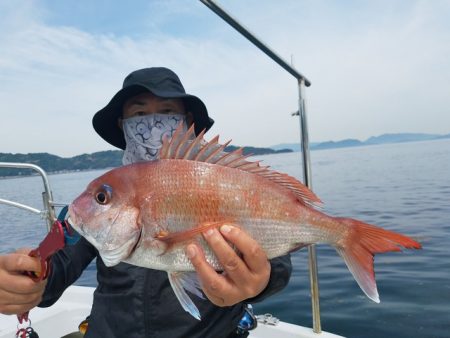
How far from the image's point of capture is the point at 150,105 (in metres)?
2.73

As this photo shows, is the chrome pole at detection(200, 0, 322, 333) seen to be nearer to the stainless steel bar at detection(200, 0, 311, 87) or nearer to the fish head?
the stainless steel bar at detection(200, 0, 311, 87)

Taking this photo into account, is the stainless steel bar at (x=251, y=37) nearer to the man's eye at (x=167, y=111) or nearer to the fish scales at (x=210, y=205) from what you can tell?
the man's eye at (x=167, y=111)

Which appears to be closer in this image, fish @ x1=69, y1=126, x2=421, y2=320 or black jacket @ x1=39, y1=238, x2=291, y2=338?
fish @ x1=69, y1=126, x2=421, y2=320

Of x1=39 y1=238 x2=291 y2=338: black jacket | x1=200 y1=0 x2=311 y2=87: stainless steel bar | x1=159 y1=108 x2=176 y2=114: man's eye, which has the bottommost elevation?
x1=39 y1=238 x2=291 y2=338: black jacket

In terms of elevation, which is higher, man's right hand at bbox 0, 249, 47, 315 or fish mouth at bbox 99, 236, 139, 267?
fish mouth at bbox 99, 236, 139, 267

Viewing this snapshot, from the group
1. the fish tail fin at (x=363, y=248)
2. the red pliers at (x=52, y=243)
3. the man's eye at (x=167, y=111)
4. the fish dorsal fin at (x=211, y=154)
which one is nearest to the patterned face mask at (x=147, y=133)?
the man's eye at (x=167, y=111)

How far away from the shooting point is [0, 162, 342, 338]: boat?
11.7 ft

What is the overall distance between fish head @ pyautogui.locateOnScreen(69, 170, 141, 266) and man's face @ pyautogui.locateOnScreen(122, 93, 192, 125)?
108 cm

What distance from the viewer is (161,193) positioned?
1.75 m

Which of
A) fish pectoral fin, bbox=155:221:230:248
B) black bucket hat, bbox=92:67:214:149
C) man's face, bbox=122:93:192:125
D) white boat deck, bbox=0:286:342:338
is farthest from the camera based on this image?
white boat deck, bbox=0:286:342:338

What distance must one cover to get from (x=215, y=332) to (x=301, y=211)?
43.1 inches

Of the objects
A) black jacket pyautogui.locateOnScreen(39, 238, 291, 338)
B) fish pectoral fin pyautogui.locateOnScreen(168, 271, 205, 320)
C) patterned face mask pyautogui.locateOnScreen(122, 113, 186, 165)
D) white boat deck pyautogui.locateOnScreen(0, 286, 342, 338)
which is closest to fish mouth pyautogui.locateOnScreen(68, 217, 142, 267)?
fish pectoral fin pyautogui.locateOnScreen(168, 271, 205, 320)

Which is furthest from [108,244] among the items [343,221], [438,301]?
[438,301]

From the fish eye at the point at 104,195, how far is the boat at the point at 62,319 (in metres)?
1.89
